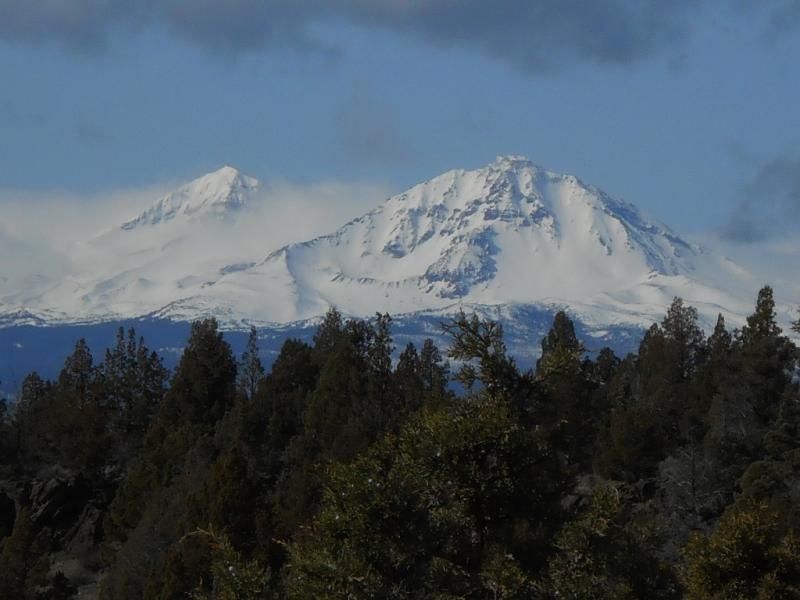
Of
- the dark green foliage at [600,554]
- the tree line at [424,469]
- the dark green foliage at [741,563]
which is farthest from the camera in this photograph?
the dark green foliage at [741,563]

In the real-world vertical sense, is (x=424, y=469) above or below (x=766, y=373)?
below

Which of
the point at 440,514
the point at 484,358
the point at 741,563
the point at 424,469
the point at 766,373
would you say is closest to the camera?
the point at 440,514

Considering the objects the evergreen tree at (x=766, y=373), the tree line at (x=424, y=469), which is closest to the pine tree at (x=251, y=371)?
the tree line at (x=424, y=469)

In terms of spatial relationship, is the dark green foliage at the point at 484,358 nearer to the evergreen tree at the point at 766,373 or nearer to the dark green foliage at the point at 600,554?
the dark green foliage at the point at 600,554

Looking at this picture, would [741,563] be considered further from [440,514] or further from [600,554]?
[440,514]

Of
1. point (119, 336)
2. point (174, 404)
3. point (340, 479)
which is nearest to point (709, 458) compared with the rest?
point (174, 404)

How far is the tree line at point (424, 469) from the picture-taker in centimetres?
1398

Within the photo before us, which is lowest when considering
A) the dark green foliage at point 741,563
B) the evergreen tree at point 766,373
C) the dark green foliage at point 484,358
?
the dark green foliage at point 741,563

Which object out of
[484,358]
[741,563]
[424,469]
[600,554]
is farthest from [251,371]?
[600,554]

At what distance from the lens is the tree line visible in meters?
14.0

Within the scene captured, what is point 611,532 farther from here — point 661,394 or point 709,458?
point 661,394

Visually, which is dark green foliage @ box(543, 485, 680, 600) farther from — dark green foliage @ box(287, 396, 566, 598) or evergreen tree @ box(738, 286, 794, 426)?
evergreen tree @ box(738, 286, 794, 426)

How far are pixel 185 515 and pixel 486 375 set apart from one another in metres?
30.1

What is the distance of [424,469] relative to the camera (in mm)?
14406
